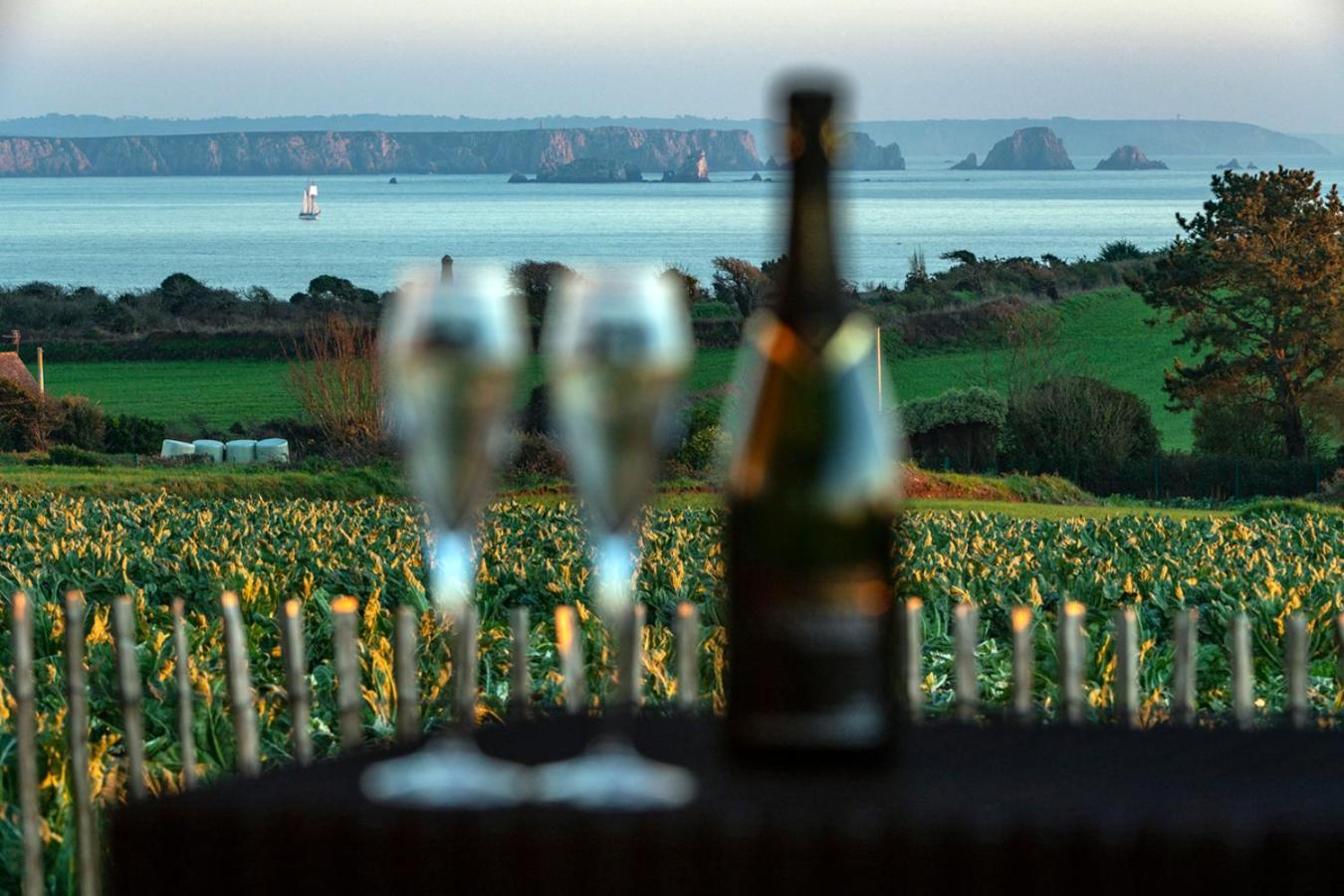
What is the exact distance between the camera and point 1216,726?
3154 mm

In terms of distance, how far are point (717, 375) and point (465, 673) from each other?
173 feet

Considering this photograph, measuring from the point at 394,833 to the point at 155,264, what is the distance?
129 meters

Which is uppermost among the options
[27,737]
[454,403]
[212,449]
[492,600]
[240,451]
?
[454,403]

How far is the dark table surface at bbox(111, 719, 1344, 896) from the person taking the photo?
2406 millimetres

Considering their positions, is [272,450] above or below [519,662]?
below

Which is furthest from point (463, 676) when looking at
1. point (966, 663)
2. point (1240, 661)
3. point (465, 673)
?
point (1240, 661)

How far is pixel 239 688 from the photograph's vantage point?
3.84m

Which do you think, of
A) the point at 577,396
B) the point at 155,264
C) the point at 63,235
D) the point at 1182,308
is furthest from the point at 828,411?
the point at 63,235

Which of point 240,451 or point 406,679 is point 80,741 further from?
point 240,451

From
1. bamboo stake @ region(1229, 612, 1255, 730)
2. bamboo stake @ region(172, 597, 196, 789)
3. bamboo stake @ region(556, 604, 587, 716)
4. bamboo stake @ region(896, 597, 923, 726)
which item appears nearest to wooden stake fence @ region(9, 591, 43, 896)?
bamboo stake @ region(172, 597, 196, 789)

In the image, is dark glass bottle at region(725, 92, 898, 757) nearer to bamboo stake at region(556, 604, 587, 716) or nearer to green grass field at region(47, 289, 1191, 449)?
bamboo stake at region(556, 604, 587, 716)

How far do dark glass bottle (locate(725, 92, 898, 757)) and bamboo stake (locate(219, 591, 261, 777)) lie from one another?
1.49 meters

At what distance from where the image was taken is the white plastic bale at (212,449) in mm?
39812

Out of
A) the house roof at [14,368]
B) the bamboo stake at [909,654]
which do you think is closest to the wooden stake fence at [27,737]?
the bamboo stake at [909,654]
